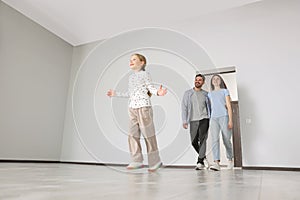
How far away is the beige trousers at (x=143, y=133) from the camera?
1.44 meters

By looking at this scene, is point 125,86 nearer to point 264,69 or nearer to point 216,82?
point 216,82

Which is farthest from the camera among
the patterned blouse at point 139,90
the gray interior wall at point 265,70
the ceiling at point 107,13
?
the ceiling at point 107,13

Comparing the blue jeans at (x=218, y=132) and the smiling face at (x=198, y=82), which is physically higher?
the smiling face at (x=198, y=82)

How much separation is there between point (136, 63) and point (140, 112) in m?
0.29

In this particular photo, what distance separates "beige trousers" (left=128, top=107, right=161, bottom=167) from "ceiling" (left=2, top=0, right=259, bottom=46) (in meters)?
1.69

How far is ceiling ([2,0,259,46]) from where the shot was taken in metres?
2.75

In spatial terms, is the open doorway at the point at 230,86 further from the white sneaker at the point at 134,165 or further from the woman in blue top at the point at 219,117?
the white sneaker at the point at 134,165

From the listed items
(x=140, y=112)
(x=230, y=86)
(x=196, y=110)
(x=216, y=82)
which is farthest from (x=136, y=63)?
(x=230, y=86)

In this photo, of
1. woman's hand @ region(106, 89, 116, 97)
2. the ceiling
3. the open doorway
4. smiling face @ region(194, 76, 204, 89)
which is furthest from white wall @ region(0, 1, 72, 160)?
smiling face @ region(194, 76, 204, 89)

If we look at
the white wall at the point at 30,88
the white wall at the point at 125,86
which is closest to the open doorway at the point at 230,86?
the white wall at the point at 125,86

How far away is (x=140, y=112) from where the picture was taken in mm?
1478

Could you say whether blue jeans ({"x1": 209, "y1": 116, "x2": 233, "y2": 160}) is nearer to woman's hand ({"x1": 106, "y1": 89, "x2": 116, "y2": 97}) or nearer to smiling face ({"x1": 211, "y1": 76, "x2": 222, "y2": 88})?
smiling face ({"x1": 211, "y1": 76, "x2": 222, "y2": 88})

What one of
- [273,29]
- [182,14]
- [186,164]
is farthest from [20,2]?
[273,29]

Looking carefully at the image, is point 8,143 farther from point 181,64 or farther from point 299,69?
point 299,69
